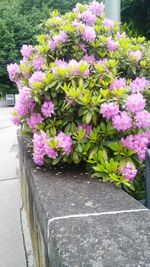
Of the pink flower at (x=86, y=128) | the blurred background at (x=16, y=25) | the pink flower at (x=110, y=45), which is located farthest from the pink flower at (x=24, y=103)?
the blurred background at (x=16, y=25)

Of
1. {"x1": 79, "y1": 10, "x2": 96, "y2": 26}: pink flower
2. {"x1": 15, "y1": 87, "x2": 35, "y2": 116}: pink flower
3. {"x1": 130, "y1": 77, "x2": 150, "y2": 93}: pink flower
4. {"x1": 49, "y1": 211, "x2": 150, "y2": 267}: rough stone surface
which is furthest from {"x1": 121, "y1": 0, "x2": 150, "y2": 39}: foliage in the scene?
{"x1": 49, "y1": 211, "x2": 150, "y2": 267}: rough stone surface

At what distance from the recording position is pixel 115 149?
285 centimetres

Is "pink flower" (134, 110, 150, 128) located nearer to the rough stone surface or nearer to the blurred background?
the rough stone surface

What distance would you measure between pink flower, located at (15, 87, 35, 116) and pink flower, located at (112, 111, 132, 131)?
0.73 m

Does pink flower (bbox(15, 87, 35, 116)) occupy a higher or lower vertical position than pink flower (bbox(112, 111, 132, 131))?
higher

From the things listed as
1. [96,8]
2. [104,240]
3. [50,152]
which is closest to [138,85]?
[50,152]

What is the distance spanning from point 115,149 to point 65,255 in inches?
51.0

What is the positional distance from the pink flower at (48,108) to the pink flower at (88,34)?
0.78 meters

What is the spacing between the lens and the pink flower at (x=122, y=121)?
109 inches

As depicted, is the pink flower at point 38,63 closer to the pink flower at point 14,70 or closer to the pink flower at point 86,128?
the pink flower at point 14,70

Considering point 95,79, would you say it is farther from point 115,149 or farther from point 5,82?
point 5,82

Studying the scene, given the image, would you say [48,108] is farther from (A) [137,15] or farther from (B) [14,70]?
(A) [137,15]

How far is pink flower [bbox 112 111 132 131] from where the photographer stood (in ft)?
9.12

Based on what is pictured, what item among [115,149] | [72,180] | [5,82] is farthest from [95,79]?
[5,82]
